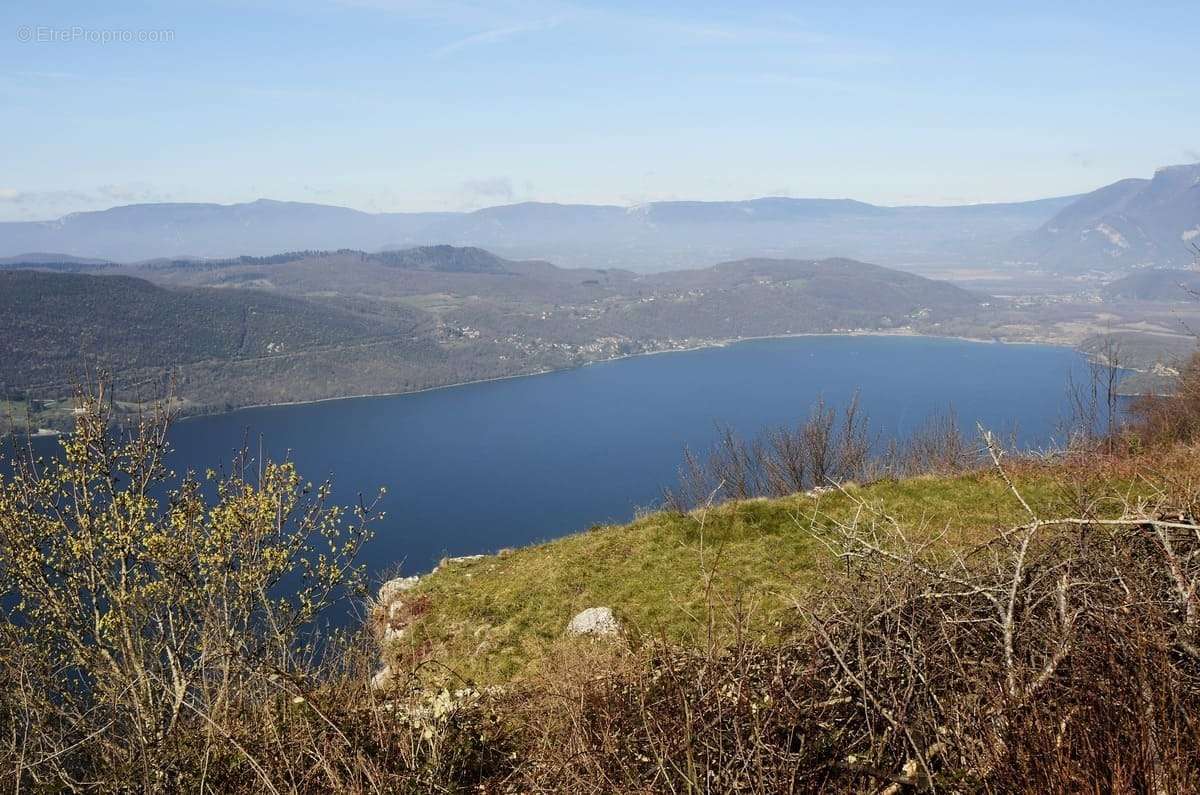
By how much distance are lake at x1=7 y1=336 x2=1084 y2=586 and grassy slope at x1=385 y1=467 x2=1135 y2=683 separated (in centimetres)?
3417

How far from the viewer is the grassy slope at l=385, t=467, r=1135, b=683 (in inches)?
432

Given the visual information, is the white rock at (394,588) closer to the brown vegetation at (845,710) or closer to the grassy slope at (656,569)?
the grassy slope at (656,569)

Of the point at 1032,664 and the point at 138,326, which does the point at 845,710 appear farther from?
the point at 138,326

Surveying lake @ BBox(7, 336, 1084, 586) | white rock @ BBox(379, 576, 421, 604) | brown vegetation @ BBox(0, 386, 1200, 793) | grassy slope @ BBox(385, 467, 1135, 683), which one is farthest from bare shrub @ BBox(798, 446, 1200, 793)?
lake @ BBox(7, 336, 1084, 586)

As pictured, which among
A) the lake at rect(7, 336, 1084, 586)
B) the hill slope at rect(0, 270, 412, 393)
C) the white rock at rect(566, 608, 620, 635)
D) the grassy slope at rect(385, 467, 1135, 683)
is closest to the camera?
the white rock at rect(566, 608, 620, 635)

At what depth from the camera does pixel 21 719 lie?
7.91 metres

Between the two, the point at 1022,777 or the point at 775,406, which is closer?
the point at 1022,777

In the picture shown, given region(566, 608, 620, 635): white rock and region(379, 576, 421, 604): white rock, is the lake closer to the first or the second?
region(379, 576, 421, 604): white rock

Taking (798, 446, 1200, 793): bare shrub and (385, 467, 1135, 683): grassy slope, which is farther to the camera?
(385, 467, 1135, 683): grassy slope

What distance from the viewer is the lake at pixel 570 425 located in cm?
7612

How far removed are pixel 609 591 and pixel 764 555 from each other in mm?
2687

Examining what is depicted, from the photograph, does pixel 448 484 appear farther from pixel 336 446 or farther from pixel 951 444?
pixel 951 444

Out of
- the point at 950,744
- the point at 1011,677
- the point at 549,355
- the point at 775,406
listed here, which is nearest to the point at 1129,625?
the point at 1011,677

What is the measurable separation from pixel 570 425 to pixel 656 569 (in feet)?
335
